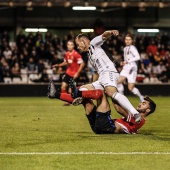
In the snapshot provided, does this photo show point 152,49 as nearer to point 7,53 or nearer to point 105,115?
point 7,53

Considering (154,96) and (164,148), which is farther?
(154,96)

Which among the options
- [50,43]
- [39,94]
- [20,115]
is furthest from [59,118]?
[50,43]

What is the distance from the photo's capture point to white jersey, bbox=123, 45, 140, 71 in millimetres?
18234

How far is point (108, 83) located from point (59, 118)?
11.7ft

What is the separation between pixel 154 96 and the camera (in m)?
24.3

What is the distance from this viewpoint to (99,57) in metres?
10.5

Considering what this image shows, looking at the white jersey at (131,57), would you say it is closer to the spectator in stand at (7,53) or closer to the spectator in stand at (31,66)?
the spectator in stand at (31,66)

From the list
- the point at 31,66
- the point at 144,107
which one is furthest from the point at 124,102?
the point at 31,66

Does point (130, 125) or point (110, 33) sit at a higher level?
point (110, 33)

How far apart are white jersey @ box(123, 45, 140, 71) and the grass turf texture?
16.2ft

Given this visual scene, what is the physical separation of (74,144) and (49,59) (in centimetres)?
1804

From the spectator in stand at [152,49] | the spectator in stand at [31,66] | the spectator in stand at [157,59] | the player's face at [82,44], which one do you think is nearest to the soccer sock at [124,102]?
the player's face at [82,44]

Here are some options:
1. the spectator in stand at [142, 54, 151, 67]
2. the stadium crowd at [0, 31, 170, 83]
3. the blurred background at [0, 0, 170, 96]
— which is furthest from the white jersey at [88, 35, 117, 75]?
the spectator in stand at [142, 54, 151, 67]

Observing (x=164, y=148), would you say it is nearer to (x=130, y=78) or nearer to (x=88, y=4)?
(x=130, y=78)
